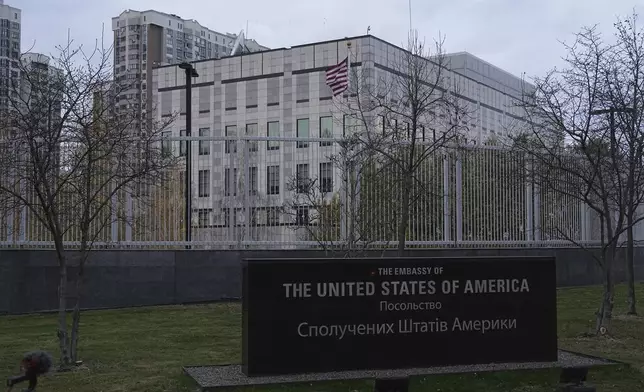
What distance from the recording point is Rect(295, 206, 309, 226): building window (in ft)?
65.8

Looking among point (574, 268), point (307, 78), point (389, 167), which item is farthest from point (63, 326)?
point (307, 78)

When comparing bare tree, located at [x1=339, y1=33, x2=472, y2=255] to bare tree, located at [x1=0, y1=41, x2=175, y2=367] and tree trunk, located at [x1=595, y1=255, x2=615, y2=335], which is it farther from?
bare tree, located at [x1=0, y1=41, x2=175, y2=367]

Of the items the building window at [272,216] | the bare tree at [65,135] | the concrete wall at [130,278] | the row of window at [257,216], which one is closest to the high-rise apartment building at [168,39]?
the row of window at [257,216]

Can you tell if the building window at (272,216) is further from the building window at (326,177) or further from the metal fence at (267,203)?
the building window at (326,177)

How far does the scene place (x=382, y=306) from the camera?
10008 millimetres

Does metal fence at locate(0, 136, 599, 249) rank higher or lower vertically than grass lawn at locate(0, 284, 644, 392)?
higher

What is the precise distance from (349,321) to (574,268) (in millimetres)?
17119

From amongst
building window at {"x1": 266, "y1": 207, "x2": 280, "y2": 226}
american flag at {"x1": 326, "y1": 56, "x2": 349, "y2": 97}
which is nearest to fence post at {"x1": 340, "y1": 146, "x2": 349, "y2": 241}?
building window at {"x1": 266, "y1": 207, "x2": 280, "y2": 226}

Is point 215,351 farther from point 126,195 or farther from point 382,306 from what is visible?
point 126,195

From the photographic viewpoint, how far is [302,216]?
2022 centimetres

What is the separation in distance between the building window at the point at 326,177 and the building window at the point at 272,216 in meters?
1.31

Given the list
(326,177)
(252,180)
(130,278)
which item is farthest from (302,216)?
(130,278)

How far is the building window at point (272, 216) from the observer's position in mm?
20239

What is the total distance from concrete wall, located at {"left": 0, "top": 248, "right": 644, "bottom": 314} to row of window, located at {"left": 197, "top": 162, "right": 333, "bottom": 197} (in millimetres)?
1593
